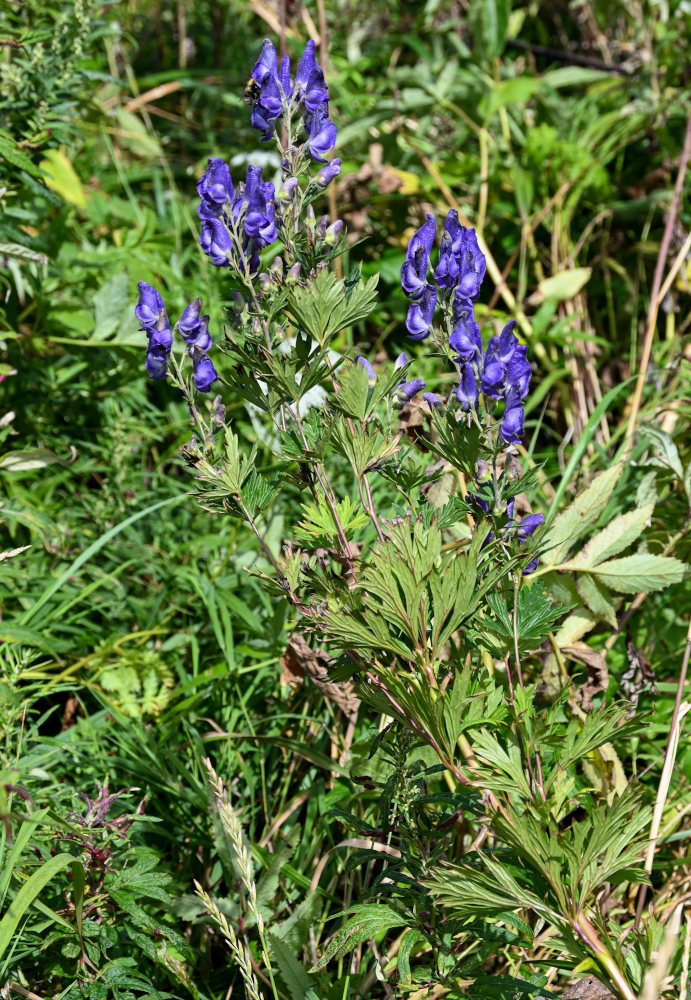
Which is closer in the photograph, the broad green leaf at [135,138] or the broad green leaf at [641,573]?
the broad green leaf at [641,573]

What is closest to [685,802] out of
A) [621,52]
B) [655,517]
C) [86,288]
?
[655,517]

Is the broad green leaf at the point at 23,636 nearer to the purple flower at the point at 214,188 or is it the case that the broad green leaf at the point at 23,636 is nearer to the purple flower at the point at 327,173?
the purple flower at the point at 214,188

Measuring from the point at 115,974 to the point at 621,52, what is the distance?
401cm

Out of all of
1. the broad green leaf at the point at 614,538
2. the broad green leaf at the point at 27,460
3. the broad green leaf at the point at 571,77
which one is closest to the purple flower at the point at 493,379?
the broad green leaf at the point at 614,538

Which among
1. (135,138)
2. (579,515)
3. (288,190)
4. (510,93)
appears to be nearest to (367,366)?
(288,190)

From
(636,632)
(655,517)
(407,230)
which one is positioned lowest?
(636,632)

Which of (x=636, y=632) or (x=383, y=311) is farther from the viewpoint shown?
(x=383, y=311)

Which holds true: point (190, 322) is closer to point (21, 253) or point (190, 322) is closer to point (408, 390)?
point (408, 390)

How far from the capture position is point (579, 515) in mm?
1820

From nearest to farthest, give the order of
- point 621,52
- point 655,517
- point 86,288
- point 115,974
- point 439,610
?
1. point 439,610
2. point 115,974
3. point 655,517
4. point 86,288
5. point 621,52

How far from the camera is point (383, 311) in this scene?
3219 millimetres

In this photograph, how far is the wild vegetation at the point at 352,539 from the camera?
1.25 metres

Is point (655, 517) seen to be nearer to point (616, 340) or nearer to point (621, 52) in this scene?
point (616, 340)

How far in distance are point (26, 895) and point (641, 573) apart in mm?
1278
